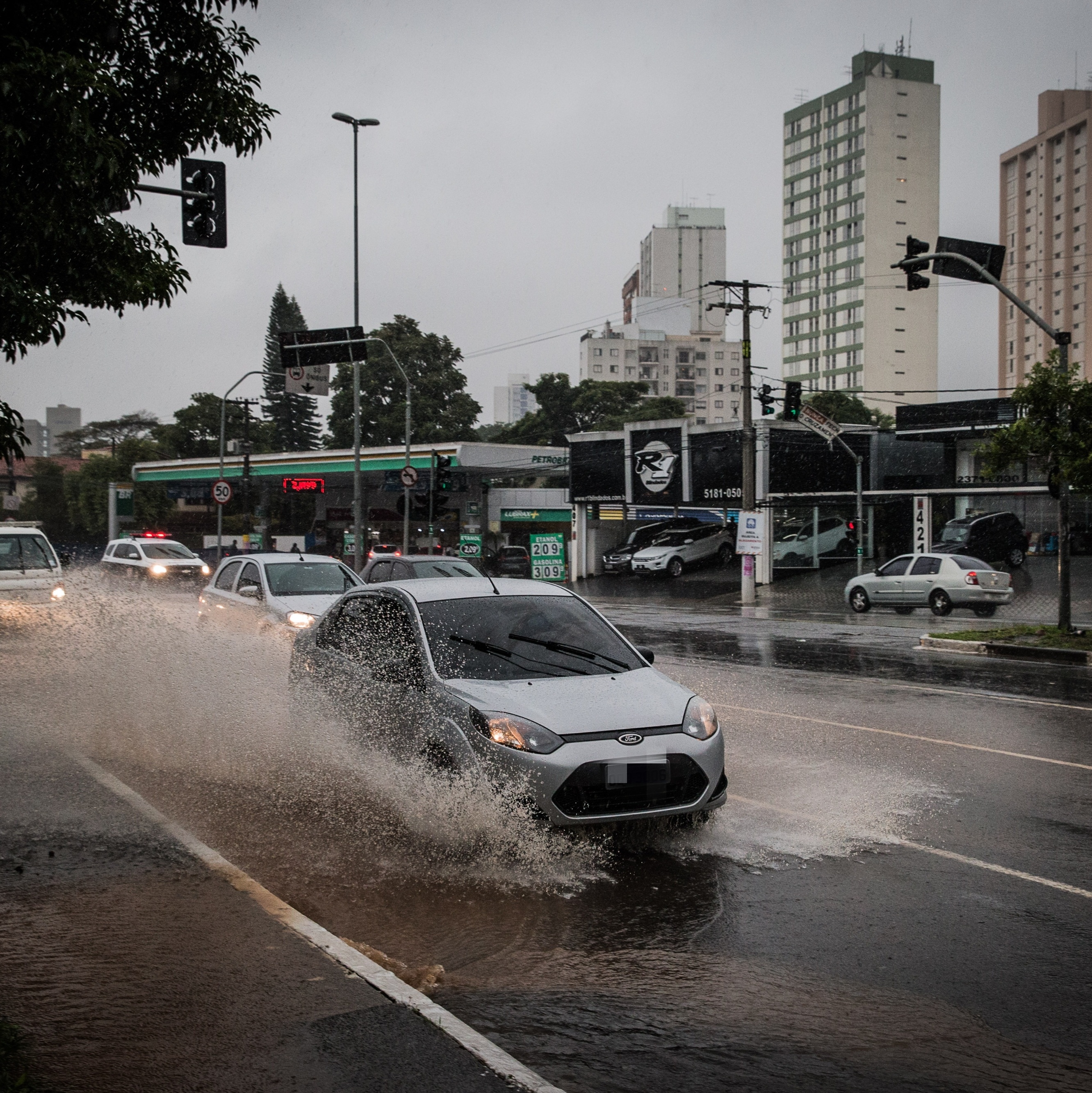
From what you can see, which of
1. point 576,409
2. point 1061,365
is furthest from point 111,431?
point 1061,365

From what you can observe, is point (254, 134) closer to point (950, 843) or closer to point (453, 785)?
point (453, 785)

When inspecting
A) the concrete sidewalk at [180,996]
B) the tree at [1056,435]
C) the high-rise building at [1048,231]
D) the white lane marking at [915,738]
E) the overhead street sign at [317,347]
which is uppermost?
the high-rise building at [1048,231]

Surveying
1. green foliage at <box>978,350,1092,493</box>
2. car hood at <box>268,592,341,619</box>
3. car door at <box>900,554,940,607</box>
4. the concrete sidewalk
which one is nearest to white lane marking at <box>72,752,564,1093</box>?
the concrete sidewalk

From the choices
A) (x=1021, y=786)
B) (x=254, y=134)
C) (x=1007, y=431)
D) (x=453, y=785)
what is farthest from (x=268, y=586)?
(x=1007, y=431)

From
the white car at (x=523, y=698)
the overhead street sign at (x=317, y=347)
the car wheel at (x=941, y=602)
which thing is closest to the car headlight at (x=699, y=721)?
the white car at (x=523, y=698)

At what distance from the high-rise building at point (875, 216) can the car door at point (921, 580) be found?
297 ft

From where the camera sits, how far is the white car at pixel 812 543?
42.8m

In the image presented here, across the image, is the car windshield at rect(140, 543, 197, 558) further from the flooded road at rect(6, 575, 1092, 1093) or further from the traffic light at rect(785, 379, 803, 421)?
the flooded road at rect(6, 575, 1092, 1093)

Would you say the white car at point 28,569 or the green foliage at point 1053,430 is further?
the white car at point 28,569

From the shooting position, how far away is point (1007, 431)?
18.3m

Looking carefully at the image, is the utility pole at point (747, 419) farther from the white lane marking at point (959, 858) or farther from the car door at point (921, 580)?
the white lane marking at point (959, 858)

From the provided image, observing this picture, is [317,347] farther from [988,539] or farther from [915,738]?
[988,539]

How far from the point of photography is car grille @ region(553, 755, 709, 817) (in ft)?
18.2

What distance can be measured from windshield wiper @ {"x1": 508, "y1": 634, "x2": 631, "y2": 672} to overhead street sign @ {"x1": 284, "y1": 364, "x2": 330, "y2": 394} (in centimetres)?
1943
